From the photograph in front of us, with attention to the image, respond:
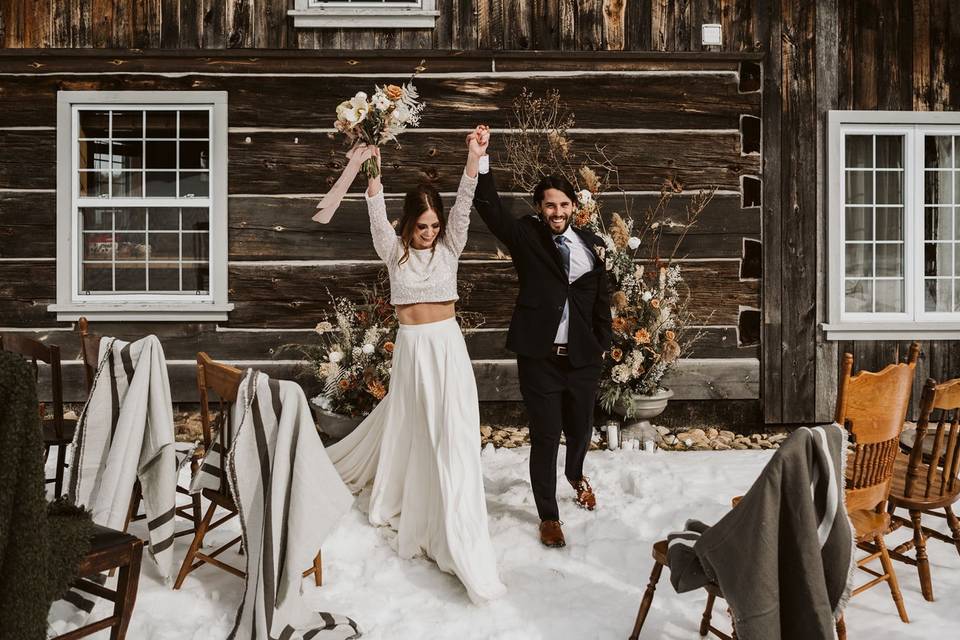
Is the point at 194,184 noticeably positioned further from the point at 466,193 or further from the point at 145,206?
the point at 466,193

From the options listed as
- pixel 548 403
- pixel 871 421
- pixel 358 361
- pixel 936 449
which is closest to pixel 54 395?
pixel 358 361

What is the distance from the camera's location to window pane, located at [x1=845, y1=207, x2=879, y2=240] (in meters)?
6.57

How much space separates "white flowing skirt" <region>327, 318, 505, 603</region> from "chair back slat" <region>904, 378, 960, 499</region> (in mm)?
1941

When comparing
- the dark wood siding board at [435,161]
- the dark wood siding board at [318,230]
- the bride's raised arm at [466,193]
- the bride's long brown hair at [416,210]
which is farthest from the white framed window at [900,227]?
the bride's long brown hair at [416,210]

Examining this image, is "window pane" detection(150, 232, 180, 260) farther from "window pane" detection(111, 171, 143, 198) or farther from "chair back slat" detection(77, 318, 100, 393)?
"chair back slat" detection(77, 318, 100, 393)

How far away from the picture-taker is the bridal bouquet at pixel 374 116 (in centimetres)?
378

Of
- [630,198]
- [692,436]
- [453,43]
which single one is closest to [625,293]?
[630,198]

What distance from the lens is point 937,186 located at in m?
6.62

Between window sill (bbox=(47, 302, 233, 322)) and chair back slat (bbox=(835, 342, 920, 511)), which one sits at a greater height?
window sill (bbox=(47, 302, 233, 322))

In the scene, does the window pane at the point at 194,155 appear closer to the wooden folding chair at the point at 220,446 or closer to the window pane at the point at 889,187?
the wooden folding chair at the point at 220,446

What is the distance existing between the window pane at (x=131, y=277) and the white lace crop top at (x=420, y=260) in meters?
3.36

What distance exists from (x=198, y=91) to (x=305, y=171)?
109 centimetres

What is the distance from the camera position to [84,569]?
94.9 inches

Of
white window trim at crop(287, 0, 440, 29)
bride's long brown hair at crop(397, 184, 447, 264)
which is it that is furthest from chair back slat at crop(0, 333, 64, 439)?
white window trim at crop(287, 0, 440, 29)
